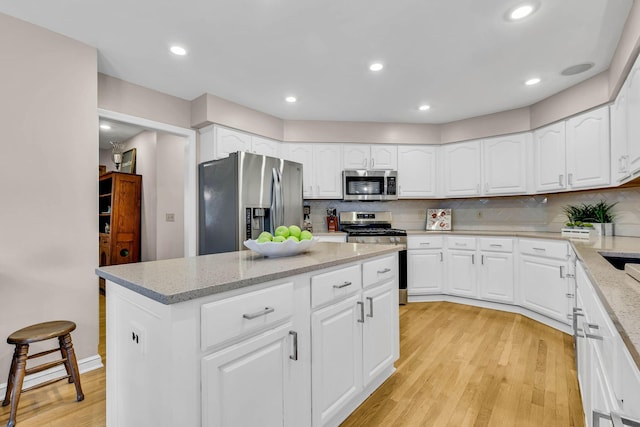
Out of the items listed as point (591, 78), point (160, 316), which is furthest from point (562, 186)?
point (160, 316)

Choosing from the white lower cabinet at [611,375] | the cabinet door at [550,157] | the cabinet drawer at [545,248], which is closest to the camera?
the white lower cabinet at [611,375]

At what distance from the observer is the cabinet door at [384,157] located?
4.30 meters

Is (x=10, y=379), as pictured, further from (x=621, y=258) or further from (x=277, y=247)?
(x=621, y=258)

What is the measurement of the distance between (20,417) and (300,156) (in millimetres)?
3396

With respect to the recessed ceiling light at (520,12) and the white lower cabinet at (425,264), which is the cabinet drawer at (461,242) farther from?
the recessed ceiling light at (520,12)

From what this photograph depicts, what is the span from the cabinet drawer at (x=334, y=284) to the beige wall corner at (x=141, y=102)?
101 inches

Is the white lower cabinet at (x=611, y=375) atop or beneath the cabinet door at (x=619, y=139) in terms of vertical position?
beneath

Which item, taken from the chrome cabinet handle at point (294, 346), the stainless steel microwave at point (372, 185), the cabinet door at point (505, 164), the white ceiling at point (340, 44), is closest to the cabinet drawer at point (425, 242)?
the stainless steel microwave at point (372, 185)

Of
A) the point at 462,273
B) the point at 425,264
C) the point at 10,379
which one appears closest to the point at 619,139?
the point at 462,273

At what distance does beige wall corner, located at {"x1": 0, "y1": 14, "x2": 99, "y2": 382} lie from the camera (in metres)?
2.04

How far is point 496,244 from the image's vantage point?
3596mm

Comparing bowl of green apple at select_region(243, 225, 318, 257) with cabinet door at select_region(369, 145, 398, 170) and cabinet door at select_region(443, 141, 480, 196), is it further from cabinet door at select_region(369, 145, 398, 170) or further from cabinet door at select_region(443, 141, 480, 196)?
cabinet door at select_region(443, 141, 480, 196)

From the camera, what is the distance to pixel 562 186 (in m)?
3.21

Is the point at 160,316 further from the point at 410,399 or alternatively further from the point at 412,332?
the point at 412,332
